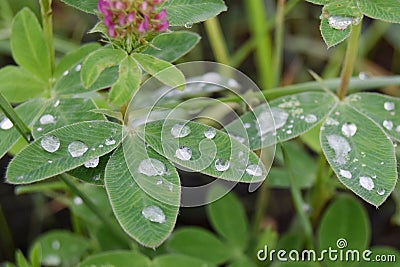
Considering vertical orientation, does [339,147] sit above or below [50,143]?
below

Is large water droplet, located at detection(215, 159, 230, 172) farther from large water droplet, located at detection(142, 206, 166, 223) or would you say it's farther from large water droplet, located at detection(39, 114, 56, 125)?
large water droplet, located at detection(39, 114, 56, 125)

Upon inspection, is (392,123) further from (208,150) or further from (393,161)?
(208,150)

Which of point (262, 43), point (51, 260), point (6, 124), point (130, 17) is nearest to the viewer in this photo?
point (130, 17)

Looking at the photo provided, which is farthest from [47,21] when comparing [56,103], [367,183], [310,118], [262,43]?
[262,43]

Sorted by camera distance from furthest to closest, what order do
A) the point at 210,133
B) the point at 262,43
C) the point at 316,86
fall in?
the point at 262,43 < the point at 316,86 < the point at 210,133

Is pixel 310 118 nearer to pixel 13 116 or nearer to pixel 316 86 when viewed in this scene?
pixel 316 86

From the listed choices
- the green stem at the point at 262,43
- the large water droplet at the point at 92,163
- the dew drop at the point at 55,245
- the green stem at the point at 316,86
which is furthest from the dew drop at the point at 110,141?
the green stem at the point at 262,43

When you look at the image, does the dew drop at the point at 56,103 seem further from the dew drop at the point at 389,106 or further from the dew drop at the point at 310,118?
the dew drop at the point at 389,106

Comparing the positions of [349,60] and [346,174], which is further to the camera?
[349,60]

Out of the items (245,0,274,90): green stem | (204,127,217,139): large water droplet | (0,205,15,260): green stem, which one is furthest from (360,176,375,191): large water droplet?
(0,205,15,260): green stem
